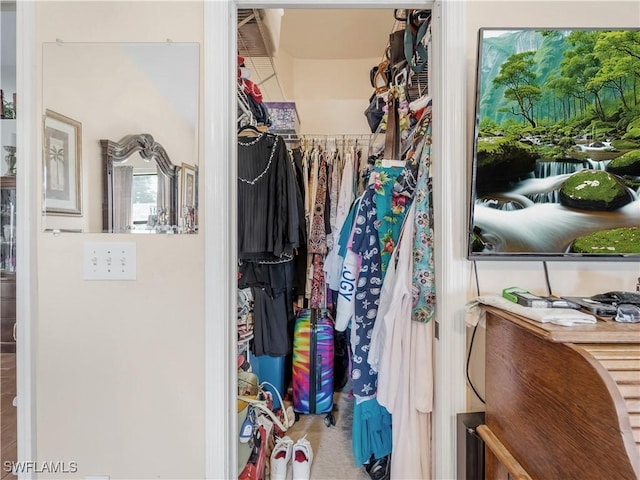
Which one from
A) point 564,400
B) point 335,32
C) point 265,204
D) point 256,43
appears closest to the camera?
point 564,400

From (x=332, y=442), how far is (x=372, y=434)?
460 mm

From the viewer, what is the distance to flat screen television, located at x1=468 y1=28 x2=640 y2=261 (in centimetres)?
83

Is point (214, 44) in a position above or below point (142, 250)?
above

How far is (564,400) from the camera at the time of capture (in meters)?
0.59

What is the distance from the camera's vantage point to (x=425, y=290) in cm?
104

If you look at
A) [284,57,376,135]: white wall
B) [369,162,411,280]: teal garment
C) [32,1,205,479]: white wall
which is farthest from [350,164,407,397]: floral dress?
[284,57,376,135]: white wall

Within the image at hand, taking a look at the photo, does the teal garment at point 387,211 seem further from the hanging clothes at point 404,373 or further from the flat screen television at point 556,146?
the flat screen television at point 556,146

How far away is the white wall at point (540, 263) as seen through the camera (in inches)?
37.0

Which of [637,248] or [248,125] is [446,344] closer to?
[637,248]

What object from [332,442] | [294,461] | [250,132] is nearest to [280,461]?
[294,461]

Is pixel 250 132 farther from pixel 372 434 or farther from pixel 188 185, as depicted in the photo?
pixel 372 434

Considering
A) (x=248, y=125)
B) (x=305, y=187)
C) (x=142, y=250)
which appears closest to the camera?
(x=142, y=250)

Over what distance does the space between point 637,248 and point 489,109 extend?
60 centimetres

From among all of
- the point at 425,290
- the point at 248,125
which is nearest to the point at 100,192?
the point at 248,125
